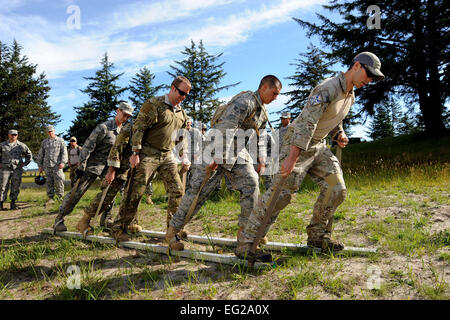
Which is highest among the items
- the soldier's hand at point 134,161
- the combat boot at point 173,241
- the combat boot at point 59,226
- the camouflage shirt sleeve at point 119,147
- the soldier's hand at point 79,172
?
the camouflage shirt sleeve at point 119,147

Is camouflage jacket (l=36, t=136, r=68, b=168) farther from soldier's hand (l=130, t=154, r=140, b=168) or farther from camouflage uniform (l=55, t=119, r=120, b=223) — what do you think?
soldier's hand (l=130, t=154, r=140, b=168)

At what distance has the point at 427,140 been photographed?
681 inches

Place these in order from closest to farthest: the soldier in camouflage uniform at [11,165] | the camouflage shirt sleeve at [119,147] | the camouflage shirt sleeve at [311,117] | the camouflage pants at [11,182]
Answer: the camouflage shirt sleeve at [311,117] < the camouflage shirt sleeve at [119,147] < the camouflage pants at [11,182] < the soldier in camouflage uniform at [11,165]

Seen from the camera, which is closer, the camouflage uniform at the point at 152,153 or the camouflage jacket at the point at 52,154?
the camouflage uniform at the point at 152,153

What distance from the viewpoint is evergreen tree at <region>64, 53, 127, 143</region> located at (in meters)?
30.2

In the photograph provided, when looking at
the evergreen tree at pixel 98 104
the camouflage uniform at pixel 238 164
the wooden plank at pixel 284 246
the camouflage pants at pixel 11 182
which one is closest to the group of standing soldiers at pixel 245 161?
the camouflage uniform at pixel 238 164

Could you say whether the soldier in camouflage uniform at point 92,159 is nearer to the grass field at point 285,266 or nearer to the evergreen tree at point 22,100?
the grass field at point 285,266

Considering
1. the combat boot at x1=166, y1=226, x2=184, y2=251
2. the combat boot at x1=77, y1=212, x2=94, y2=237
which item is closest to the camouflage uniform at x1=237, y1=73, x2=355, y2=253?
the combat boot at x1=166, y1=226, x2=184, y2=251

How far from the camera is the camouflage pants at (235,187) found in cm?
376

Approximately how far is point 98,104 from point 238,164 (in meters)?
32.1

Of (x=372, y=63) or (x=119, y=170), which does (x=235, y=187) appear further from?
(x=119, y=170)

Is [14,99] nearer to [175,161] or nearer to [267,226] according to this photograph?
[175,161]

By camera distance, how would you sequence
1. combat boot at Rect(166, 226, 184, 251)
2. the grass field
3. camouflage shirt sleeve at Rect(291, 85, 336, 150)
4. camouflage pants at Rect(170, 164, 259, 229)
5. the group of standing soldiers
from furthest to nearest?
combat boot at Rect(166, 226, 184, 251), camouflage pants at Rect(170, 164, 259, 229), the group of standing soldiers, camouflage shirt sleeve at Rect(291, 85, 336, 150), the grass field
